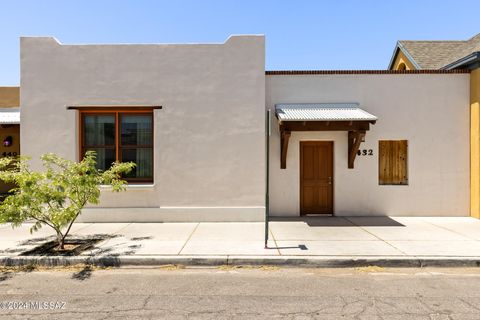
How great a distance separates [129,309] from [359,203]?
7651mm

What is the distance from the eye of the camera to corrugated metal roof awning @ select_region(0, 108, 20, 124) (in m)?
9.73

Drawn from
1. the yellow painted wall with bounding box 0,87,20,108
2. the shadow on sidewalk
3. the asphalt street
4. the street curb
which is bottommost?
the asphalt street

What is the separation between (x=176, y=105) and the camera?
30.0 ft

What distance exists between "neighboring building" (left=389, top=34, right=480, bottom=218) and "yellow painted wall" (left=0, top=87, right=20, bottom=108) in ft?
49.3

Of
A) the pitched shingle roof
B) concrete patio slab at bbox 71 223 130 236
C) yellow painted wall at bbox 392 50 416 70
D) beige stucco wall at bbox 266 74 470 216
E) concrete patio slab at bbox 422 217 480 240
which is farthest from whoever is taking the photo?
yellow painted wall at bbox 392 50 416 70

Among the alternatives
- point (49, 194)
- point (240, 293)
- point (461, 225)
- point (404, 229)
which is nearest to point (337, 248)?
point (240, 293)

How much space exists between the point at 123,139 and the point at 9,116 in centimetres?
410

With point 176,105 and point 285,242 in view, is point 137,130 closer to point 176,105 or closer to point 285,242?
point 176,105

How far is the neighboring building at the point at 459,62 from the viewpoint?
937 cm

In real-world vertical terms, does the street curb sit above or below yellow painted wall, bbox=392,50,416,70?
below

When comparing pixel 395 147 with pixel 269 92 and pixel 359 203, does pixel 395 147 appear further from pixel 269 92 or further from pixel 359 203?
pixel 269 92

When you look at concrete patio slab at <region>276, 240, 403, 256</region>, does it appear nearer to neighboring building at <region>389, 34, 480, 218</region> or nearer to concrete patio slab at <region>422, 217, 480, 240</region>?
concrete patio slab at <region>422, 217, 480, 240</region>

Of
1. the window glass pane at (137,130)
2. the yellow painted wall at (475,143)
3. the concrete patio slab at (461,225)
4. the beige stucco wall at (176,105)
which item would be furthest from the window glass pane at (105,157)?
the yellow painted wall at (475,143)

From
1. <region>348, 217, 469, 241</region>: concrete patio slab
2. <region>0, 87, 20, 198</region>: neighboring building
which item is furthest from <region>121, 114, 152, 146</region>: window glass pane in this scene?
<region>348, 217, 469, 241</region>: concrete patio slab
